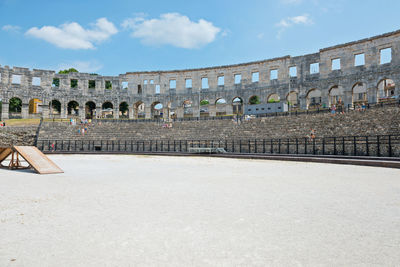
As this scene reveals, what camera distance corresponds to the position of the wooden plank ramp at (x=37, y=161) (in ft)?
39.0

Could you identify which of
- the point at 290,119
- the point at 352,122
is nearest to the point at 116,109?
the point at 290,119

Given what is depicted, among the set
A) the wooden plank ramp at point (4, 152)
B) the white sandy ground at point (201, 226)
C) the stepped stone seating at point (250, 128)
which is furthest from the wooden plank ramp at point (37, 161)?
the stepped stone seating at point (250, 128)

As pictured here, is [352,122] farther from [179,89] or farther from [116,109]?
[116,109]

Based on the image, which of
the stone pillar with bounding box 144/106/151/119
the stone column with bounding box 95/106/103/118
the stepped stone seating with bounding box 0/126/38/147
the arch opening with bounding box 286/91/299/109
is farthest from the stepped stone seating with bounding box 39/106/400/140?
the arch opening with bounding box 286/91/299/109

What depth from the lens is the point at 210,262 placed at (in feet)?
10.7

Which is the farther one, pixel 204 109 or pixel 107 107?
A: pixel 204 109

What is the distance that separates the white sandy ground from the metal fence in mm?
11133

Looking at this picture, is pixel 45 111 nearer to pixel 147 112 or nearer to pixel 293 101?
pixel 147 112

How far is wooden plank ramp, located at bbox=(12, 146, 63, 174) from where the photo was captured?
11901 millimetres

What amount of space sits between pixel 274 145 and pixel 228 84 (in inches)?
897

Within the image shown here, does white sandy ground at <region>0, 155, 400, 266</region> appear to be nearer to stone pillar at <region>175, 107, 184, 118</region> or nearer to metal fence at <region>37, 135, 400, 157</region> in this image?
metal fence at <region>37, 135, 400, 157</region>

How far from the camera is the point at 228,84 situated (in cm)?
4372

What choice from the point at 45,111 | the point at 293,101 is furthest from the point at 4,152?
the point at 293,101

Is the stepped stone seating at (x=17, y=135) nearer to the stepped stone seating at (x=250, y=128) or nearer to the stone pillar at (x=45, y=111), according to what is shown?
the stepped stone seating at (x=250, y=128)
